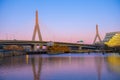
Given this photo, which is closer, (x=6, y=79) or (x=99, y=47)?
(x=6, y=79)

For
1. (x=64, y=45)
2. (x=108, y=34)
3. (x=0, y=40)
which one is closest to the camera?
(x=0, y=40)

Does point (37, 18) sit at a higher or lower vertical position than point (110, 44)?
higher

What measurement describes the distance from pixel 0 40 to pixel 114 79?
2628 inches

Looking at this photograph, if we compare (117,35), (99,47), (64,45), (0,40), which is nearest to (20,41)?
(0,40)

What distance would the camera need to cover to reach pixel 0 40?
7569 cm

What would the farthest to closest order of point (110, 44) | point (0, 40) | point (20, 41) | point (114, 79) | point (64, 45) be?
point (110, 44) < point (64, 45) < point (20, 41) < point (0, 40) < point (114, 79)

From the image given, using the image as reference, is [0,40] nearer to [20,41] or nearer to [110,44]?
[20,41]

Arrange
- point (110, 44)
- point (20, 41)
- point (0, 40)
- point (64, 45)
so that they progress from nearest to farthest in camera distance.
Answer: point (0, 40) < point (20, 41) < point (64, 45) < point (110, 44)

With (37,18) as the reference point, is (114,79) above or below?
below

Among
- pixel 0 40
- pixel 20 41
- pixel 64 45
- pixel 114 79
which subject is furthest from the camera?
pixel 64 45

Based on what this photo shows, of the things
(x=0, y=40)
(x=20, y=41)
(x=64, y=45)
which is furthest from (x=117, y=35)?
(x=0, y=40)

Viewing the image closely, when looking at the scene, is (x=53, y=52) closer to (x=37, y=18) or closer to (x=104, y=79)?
(x=37, y=18)

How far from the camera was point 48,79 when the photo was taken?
13.6 metres

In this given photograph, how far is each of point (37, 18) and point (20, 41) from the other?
13042mm
